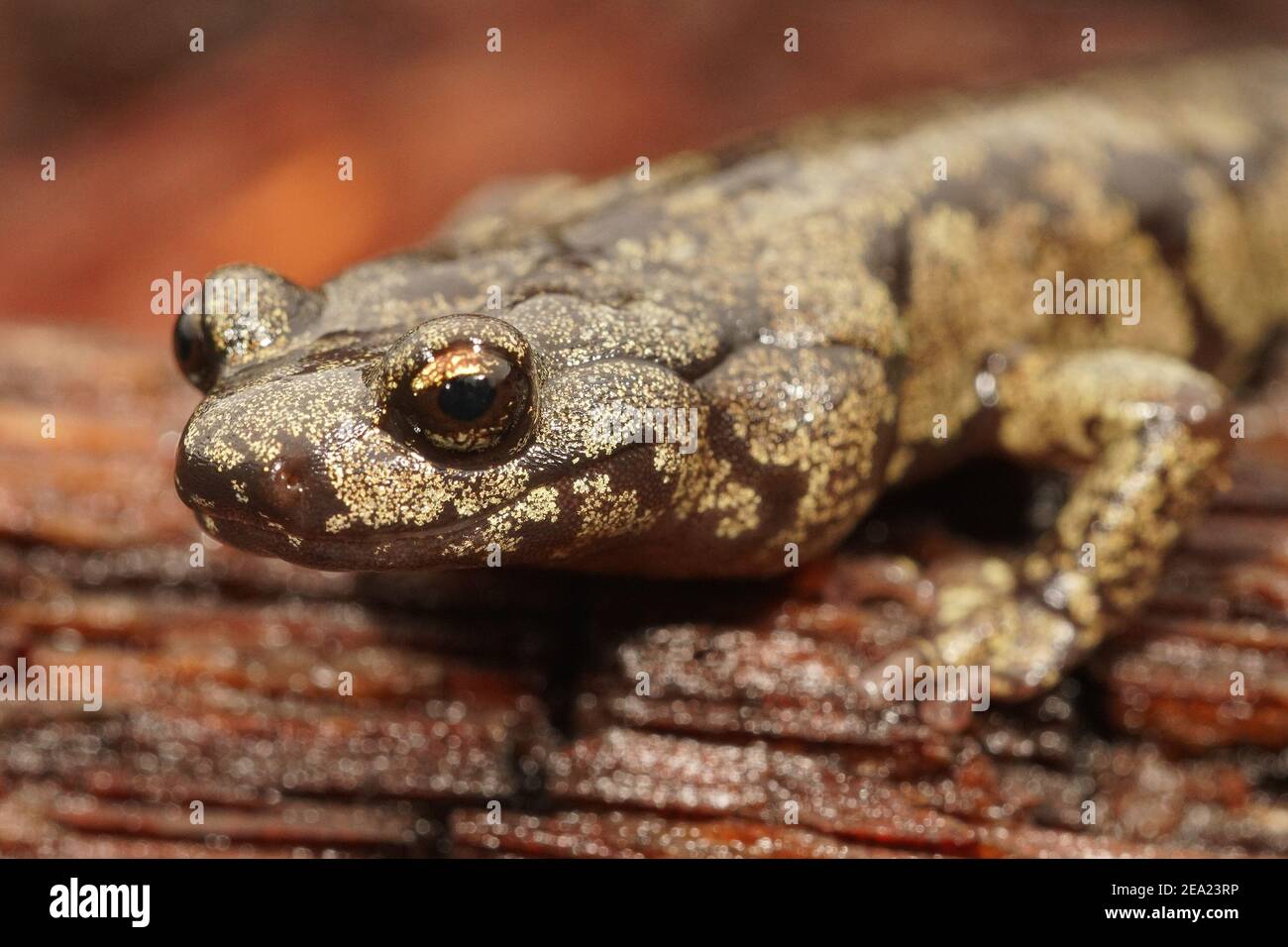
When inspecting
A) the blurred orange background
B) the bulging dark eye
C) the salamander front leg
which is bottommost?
the salamander front leg

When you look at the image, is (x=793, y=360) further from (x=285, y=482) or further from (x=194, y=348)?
(x=194, y=348)

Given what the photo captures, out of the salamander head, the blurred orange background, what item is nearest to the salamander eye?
the salamander head

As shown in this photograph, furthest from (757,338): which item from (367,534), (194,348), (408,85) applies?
(408,85)

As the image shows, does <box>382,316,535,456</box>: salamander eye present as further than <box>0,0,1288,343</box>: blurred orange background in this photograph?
No

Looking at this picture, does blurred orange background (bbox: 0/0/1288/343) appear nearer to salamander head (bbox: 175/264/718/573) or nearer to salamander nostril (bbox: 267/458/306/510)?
salamander head (bbox: 175/264/718/573)

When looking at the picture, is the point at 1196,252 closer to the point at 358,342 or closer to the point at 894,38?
the point at 358,342

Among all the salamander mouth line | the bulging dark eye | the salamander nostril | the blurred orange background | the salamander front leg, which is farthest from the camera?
the blurred orange background

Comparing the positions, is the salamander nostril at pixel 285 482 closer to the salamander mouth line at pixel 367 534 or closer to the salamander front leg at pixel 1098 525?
the salamander mouth line at pixel 367 534

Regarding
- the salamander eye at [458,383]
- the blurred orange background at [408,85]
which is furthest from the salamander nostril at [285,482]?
the blurred orange background at [408,85]
